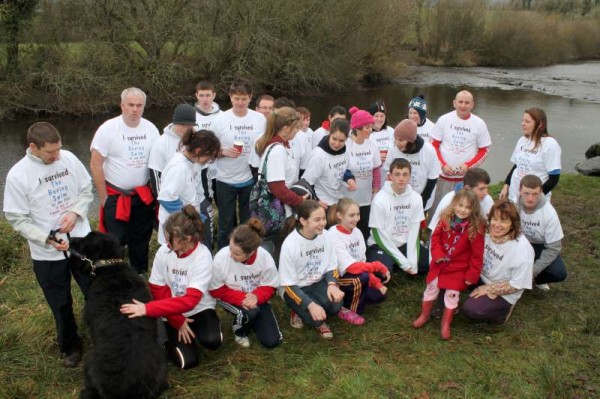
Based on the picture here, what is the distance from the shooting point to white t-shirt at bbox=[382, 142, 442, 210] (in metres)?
5.88

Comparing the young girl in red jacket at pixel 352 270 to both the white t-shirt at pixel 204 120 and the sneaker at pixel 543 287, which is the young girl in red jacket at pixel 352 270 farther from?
the white t-shirt at pixel 204 120

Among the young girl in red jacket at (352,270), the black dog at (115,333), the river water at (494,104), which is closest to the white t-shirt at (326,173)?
the young girl in red jacket at (352,270)

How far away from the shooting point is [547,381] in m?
3.74

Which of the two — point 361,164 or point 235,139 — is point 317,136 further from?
point 235,139

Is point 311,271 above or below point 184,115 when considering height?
below

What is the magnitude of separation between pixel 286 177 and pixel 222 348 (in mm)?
1781

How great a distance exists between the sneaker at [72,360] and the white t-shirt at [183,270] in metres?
0.82

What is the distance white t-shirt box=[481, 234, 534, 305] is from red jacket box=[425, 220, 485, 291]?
19 cm

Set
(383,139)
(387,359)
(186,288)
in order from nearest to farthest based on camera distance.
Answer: (186,288), (387,359), (383,139)

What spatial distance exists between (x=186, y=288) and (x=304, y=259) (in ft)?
3.45

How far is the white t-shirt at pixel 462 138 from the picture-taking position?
634cm

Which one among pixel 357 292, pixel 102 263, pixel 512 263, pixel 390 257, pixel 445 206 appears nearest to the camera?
pixel 102 263

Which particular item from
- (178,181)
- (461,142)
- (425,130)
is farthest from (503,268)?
(178,181)

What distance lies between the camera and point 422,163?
5.91m
